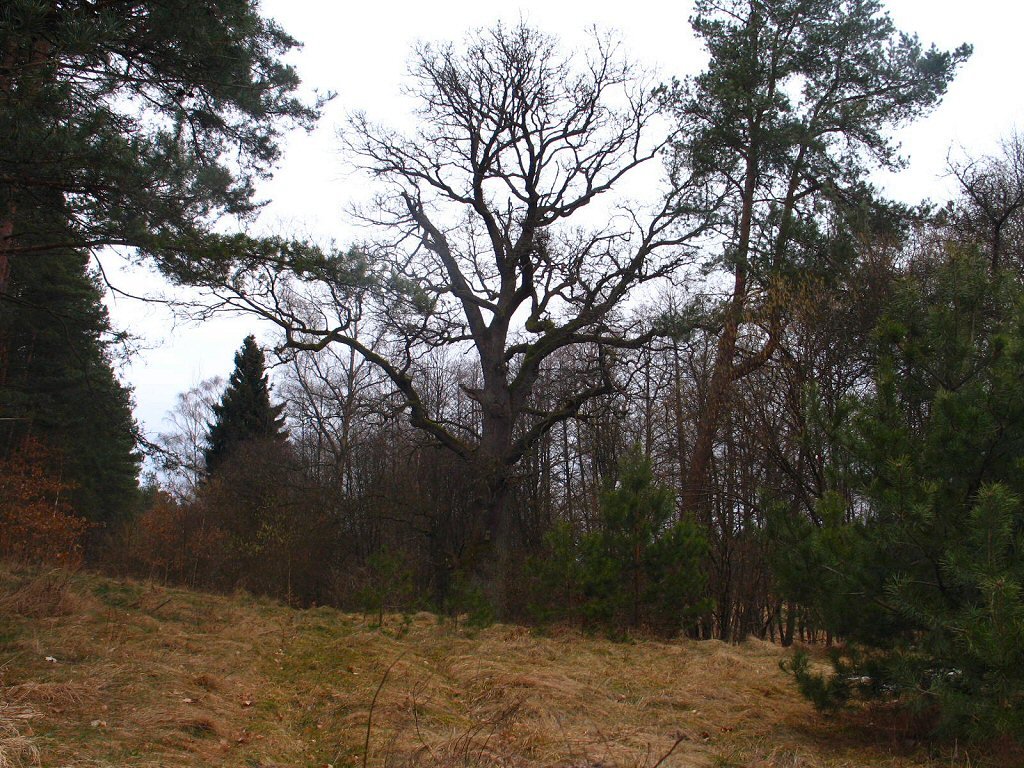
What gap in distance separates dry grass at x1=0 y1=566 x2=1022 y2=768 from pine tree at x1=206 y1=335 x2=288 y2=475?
67.2 ft

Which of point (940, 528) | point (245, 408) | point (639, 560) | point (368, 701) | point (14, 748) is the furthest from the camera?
point (245, 408)

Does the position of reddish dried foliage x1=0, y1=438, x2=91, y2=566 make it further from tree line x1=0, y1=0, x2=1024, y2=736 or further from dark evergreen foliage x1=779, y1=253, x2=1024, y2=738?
dark evergreen foliage x1=779, y1=253, x2=1024, y2=738

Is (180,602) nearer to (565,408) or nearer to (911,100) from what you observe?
(565,408)

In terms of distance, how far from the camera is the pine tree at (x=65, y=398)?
14.4 metres

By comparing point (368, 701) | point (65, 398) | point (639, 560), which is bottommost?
point (368, 701)

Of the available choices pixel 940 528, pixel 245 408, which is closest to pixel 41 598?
pixel 940 528

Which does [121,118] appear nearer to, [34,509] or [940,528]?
[940,528]

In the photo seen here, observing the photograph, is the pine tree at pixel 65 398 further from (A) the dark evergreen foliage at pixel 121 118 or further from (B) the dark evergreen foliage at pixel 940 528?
(B) the dark evergreen foliage at pixel 940 528

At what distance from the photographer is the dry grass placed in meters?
4.35

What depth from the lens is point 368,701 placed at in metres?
5.58

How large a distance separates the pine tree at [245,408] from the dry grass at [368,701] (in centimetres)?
2047

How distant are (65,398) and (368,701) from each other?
17365mm

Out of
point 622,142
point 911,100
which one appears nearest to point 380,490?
point 622,142

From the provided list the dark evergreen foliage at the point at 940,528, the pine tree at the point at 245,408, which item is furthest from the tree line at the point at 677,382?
the pine tree at the point at 245,408
